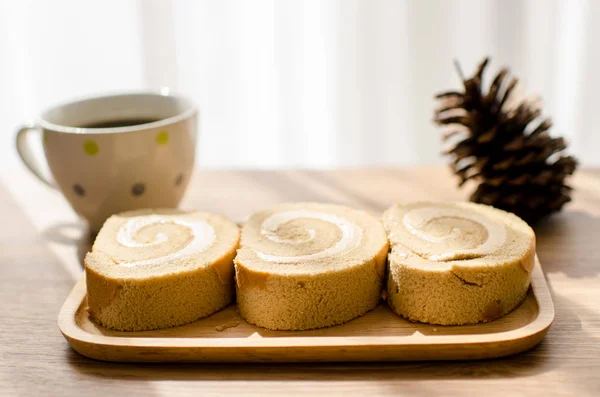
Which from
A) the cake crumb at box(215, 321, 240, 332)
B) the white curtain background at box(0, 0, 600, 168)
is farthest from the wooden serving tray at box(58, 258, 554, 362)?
the white curtain background at box(0, 0, 600, 168)

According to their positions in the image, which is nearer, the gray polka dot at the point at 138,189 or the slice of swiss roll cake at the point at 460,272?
the slice of swiss roll cake at the point at 460,272

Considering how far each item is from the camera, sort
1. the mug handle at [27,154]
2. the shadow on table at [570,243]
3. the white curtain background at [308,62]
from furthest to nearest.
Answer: the white curtain background at [308,62]
the mug handle at [27,154]
the shadow on table at [570,243]

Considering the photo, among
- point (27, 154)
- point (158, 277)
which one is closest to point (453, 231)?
point (158, 277)

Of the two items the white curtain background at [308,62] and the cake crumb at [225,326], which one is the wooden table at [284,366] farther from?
the white curtain background at [308,62]

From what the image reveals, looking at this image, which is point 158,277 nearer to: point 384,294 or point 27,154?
point 384,294

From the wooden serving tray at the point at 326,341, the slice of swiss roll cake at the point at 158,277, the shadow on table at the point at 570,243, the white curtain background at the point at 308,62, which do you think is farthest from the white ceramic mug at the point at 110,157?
the white curtain background at the point at 308,62
